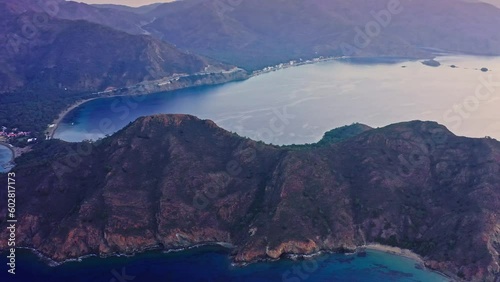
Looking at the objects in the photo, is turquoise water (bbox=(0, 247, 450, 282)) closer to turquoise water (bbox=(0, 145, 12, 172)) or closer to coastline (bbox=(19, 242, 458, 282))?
coastline (bbox=(19, 242, 458, 282))

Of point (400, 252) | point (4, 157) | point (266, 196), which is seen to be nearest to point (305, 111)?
point (266, 196)

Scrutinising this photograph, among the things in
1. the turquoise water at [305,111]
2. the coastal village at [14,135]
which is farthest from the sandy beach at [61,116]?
the coastal village at [14,135]

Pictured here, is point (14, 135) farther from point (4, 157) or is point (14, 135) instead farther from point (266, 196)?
point (266, 196)

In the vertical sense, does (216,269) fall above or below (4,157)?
above

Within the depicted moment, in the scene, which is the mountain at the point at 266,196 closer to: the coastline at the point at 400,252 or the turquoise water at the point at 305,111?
the coastline at the point at 400,252

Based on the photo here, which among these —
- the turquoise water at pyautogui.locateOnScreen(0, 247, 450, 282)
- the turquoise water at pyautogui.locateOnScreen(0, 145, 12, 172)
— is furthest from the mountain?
the turquoise water at pyautogui.locateOnScreen(0, 145, 12, 172)

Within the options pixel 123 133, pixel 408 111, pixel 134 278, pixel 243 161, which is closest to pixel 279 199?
pixel 243 161
